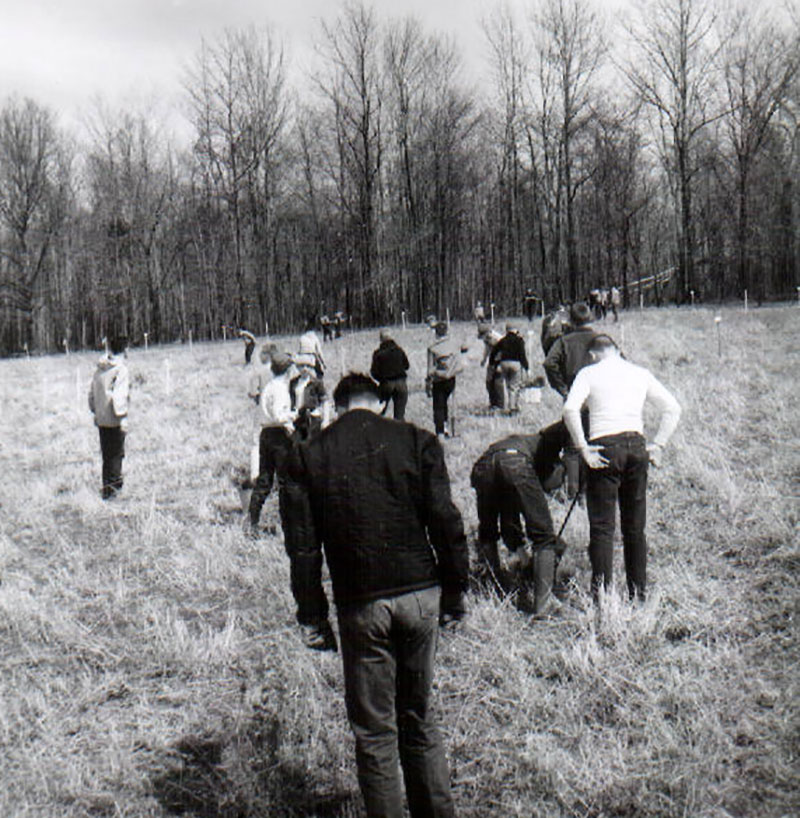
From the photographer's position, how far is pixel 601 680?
459cm

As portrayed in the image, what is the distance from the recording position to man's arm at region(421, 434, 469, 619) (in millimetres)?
3252

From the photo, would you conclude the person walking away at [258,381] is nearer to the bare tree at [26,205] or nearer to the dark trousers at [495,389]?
the dark trousers at [495,389]

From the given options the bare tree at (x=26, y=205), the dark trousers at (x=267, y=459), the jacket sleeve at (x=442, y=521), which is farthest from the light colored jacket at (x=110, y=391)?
the bare tree at (x=26, y=205)

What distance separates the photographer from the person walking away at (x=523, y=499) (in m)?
5.59

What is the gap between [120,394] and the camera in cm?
956

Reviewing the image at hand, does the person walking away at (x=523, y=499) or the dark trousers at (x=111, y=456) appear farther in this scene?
the dark trousers at (x=111, y=456)

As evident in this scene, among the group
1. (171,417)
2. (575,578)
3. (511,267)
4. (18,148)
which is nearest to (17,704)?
(575,578)

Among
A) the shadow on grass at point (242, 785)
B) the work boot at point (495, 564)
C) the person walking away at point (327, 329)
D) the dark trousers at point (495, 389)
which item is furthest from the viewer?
the person walking away at point (327, 329)

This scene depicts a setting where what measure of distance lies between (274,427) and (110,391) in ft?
8.12

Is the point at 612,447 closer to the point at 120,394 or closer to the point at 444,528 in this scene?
the point at 444,528

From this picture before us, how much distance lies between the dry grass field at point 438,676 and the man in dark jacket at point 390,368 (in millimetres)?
2549

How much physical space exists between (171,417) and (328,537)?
→ 15154mm

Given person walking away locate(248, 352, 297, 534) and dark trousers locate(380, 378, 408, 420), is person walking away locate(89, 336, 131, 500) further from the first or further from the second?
dark trousers locate(380, 378, 408, 420)

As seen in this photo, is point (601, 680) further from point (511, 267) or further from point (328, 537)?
point (511, 267)
